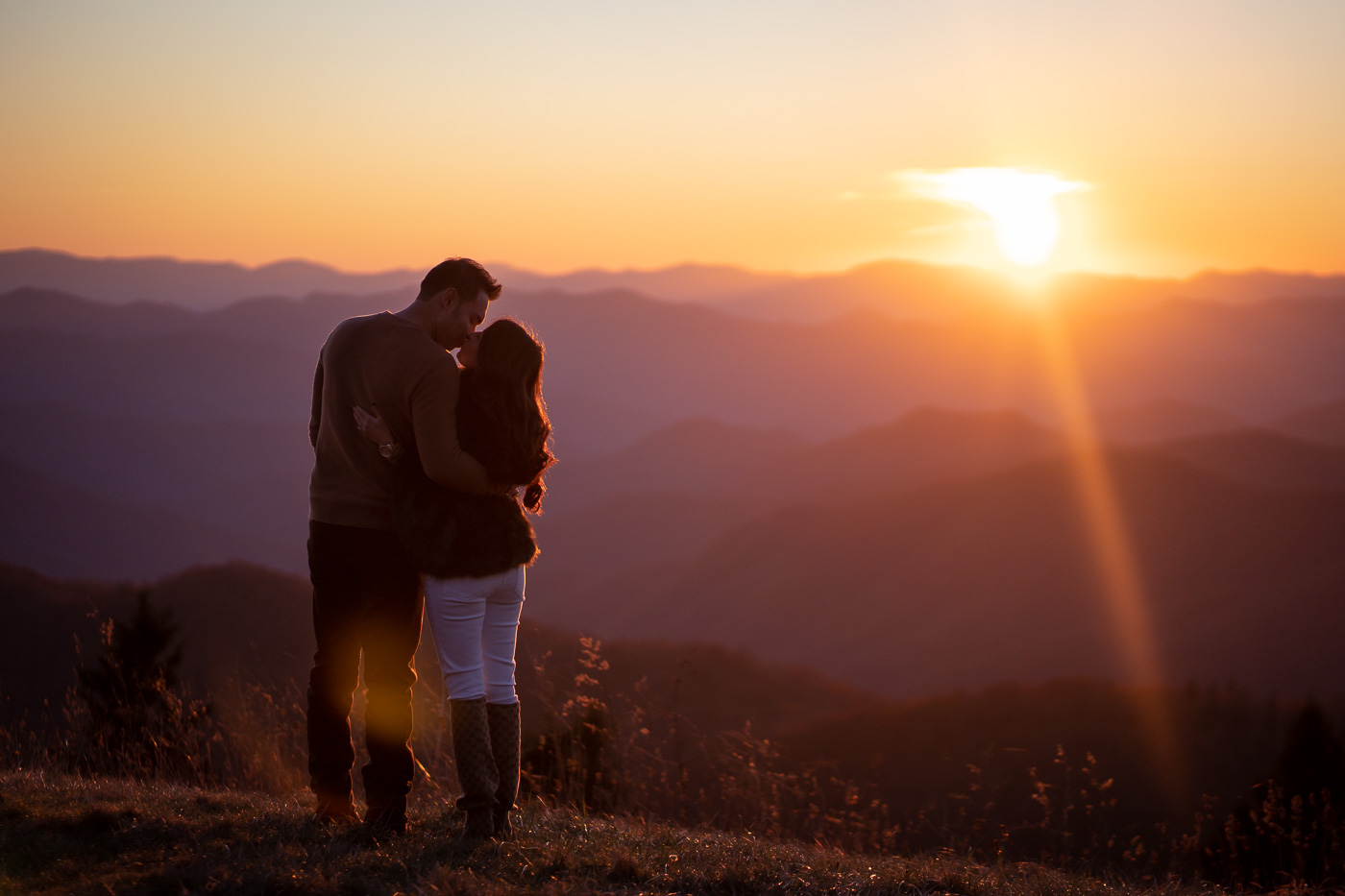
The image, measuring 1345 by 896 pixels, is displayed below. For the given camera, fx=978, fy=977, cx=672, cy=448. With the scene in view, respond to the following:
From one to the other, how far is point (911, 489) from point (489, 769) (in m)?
90.6

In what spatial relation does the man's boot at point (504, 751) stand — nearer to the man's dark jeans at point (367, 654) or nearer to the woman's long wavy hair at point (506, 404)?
the man's dark jeans at point (367, 654)

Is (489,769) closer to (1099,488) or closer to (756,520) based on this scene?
(1099,488)

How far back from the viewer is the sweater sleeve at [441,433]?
3090 millimetres

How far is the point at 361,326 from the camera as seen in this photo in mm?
3252

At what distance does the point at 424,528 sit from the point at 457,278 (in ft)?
2.77

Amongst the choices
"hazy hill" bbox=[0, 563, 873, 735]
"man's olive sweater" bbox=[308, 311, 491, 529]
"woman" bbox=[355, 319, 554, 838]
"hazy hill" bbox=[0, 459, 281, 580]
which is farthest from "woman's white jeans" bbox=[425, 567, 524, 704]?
"hazy hill" bbox=[0, 459, 281, 580]

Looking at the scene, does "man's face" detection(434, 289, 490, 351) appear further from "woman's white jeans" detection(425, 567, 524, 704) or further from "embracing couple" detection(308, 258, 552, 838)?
"woman's white jeans" detection(425, 567, 524, 704)

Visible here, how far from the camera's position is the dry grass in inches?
109

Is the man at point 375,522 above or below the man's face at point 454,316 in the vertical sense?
below

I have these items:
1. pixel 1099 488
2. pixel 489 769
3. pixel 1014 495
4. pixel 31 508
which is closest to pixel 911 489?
pixel 1014 495

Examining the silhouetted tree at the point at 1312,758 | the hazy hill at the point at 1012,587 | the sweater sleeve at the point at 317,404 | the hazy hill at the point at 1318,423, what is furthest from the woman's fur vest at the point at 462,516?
the hazy hill at the point at 1318,423

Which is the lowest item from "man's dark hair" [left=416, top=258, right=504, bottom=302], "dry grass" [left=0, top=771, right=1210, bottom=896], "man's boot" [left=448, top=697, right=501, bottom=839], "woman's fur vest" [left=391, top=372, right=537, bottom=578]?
"dry grass" [left=0, top=771, right=1210, bottom=896]

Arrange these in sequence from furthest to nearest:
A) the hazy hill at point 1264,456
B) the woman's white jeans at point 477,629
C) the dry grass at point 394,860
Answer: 1. the hazy hill at point 1264,456
2. the woman's white jeans at point 477,629
3. the dry grass at point 394,860

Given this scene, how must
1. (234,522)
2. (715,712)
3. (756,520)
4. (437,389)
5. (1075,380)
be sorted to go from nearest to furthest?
(437,389), (715,712), (756,520), (234,522), (1075,380)
